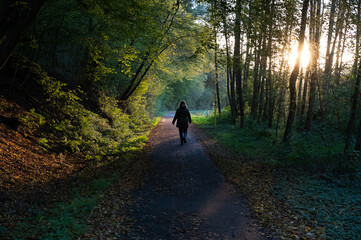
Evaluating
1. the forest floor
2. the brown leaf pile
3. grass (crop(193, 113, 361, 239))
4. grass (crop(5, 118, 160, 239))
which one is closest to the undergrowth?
grass (crop(5, 118, 160, 239))

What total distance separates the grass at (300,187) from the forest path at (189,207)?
44cm

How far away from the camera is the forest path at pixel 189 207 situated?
404cm

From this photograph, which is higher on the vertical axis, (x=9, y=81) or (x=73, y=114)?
(x=9, y=81)

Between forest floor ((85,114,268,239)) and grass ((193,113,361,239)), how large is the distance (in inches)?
18.7

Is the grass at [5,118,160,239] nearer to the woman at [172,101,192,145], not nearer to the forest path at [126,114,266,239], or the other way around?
the forest path at [126,114,266,239]

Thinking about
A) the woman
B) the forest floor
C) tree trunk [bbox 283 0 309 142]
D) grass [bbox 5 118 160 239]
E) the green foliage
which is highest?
tree trunk [bbox 283 0 309 142]

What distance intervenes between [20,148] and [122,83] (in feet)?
36.9

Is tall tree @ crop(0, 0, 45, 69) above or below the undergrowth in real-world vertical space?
above

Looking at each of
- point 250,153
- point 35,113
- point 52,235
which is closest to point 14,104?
point 35,113

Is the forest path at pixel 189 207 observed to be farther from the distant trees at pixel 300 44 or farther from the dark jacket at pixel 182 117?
the distant trees at pixel 300 44

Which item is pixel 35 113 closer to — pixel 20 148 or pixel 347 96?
pixel 20 148

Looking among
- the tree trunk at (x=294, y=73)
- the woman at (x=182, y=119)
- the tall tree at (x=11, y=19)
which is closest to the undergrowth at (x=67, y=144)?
the tall tree at (x=11, y=19)

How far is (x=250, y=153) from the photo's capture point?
34.2ft

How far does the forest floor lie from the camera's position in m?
4.00
